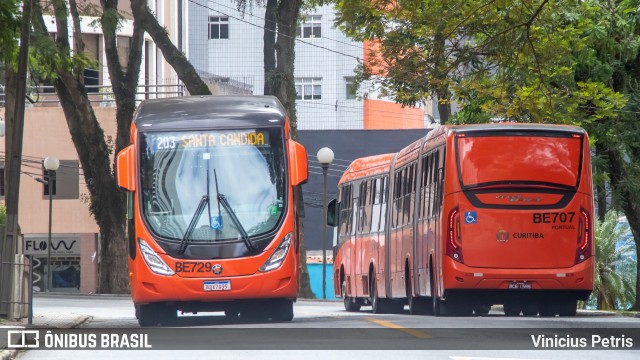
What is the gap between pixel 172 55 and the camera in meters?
36.2

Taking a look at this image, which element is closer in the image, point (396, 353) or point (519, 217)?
point (396, 353)

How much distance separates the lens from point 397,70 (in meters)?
25.0

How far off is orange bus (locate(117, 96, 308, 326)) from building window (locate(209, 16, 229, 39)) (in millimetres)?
52654

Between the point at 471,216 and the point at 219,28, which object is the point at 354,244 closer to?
the point at 471,216

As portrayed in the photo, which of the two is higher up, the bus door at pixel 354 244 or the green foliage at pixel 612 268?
the bus door at pixel 354 244

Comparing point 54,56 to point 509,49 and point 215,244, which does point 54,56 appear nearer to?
point 215,244

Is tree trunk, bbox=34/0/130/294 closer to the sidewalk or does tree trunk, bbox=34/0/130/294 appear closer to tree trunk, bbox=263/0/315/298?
tree trunk, bbox=263/0/315/298

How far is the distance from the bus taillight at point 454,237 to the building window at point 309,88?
51.2 m

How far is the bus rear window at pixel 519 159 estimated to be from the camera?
2278 cm

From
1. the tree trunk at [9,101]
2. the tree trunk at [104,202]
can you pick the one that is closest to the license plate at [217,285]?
the tree trunk at [9,101]

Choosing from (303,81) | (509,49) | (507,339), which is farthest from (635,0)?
(303,81)

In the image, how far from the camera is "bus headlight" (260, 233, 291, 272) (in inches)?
854

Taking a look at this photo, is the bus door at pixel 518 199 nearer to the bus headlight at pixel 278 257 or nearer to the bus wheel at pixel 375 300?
the bus headlight at pixel 278 257

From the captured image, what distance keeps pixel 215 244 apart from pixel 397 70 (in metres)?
5.06
